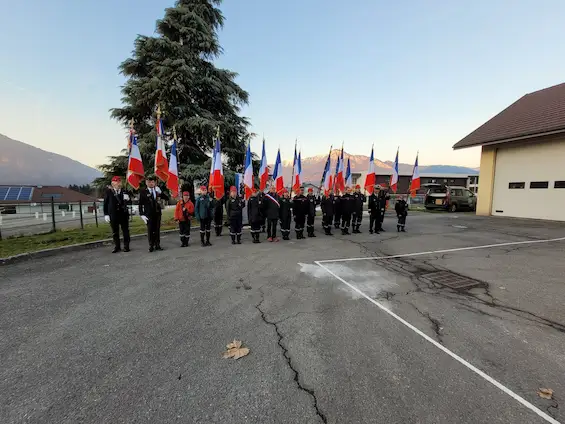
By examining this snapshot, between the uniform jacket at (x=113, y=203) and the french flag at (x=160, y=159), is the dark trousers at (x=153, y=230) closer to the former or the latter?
the uniform jacket at (x=113, y=203)

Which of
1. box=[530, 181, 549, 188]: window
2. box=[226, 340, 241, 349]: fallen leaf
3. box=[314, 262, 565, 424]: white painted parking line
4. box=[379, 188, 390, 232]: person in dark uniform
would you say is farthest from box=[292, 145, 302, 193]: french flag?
box=[530, 181, 549, 188]: window

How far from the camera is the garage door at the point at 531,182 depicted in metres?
14.5

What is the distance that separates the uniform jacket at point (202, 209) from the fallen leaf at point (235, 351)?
622 cm

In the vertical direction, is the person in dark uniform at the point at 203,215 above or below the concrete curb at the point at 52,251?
above

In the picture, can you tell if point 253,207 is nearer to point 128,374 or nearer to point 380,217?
point 380,217

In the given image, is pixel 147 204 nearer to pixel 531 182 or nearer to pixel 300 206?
pixel 300 206

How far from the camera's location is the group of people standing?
8.09 metres

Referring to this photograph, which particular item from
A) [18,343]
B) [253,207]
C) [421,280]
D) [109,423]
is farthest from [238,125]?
[109,423]

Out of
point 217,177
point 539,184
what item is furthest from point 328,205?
point 539,184

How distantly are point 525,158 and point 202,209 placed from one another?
58.6 ft

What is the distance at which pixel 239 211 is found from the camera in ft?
30.6

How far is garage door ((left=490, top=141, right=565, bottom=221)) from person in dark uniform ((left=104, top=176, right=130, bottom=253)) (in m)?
19.4

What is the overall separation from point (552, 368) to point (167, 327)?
13.6 feet

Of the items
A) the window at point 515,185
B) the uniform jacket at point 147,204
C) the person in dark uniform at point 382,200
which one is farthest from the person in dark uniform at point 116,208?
the window at point 515,185
